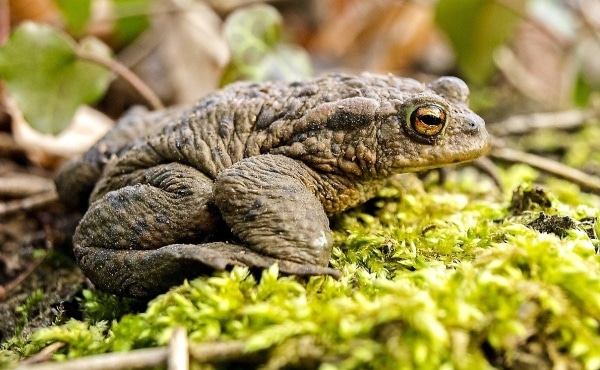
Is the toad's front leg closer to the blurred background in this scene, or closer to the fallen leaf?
the blurred background

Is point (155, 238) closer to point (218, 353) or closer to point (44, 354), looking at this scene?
point (44, 354)

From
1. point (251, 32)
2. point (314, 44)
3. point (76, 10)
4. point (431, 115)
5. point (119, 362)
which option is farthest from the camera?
point (314, 44)

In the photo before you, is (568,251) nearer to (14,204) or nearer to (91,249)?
A: (91,249)

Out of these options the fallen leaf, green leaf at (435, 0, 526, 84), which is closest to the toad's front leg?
the fallen leaf

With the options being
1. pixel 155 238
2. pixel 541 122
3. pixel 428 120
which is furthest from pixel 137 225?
pixel 541 122

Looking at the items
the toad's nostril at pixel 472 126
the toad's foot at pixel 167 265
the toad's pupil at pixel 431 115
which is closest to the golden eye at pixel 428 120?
the toad's pupil at pixel 431 115

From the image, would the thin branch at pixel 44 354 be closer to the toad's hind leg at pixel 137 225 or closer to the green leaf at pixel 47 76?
the toad's hind leg at pixel 137 225
